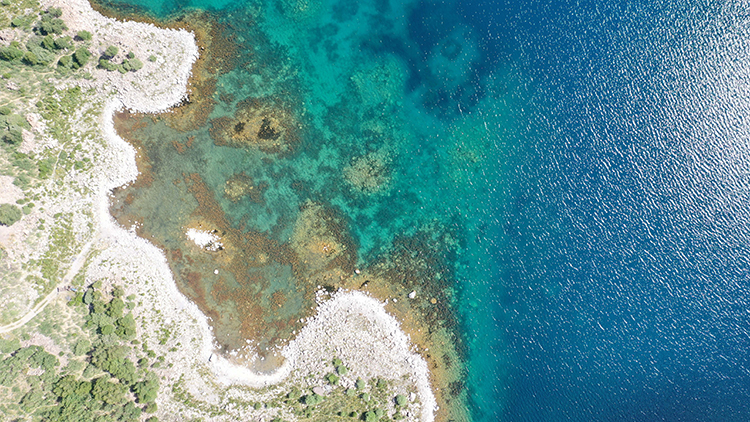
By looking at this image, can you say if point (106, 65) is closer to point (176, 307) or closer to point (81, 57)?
point (81, 57)

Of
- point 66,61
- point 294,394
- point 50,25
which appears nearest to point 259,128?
point 66,61

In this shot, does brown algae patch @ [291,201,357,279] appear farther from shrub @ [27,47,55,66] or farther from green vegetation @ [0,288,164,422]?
shrub @ [27,47,55,66]

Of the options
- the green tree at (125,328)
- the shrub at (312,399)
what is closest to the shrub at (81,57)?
the green tree at (125,328)

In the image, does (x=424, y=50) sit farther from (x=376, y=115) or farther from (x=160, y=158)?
(x=160, y=158)

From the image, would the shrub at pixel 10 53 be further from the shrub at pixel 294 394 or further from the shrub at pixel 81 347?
the shrub at pixel 294 394

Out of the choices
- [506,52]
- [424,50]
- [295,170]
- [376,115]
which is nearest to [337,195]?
[295,170]

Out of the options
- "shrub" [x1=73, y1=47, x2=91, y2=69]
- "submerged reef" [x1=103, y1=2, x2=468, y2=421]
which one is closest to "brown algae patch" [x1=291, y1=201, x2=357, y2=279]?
"submerged reef" [x1=103, y1=2, x2=468, y2=421]
